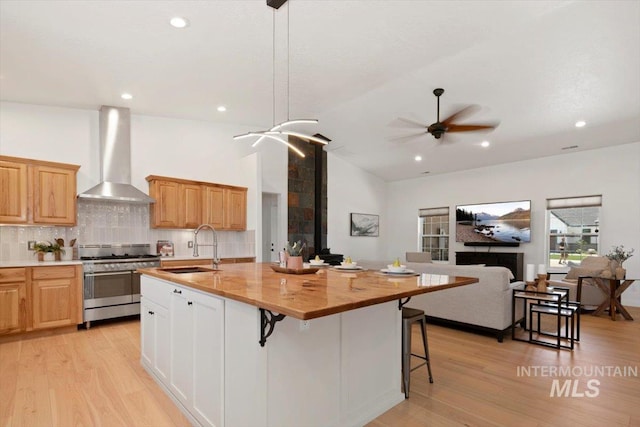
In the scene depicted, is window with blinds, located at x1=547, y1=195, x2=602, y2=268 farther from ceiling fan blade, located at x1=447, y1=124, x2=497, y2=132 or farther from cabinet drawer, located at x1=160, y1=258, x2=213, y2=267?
cabinet drawer, located at x1=160, y1=258, x2=213, y2=267

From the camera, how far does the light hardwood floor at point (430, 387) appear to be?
7.33 ft

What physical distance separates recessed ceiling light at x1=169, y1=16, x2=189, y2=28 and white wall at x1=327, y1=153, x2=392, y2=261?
5.38m

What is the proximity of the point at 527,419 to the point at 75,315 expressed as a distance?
484 centimetres

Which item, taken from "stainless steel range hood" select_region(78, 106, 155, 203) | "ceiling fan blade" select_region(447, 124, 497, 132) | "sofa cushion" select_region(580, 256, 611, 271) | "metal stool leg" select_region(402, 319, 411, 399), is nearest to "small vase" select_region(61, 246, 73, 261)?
"stainless steel range hood" select_region(78, 106, 155, 203)

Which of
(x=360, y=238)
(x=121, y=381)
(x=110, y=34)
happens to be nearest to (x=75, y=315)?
(x=121, y=381)

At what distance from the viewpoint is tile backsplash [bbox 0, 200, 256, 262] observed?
171 inches

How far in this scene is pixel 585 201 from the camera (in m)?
6.50

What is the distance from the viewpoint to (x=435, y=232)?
8.73 metres

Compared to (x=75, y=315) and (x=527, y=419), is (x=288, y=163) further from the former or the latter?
(x=527, y=419)

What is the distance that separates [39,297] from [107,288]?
0.69 m

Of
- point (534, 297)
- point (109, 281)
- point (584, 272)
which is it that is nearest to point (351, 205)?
point (584, 272)

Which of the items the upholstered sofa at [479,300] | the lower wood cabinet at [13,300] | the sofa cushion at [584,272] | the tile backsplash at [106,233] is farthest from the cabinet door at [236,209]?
the sofa cushion at [584,272]

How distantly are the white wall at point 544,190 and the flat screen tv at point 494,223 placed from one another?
0.52ft

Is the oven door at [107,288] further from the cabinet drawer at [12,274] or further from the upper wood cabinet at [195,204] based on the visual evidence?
the upper wood cabinet at [195,204]
